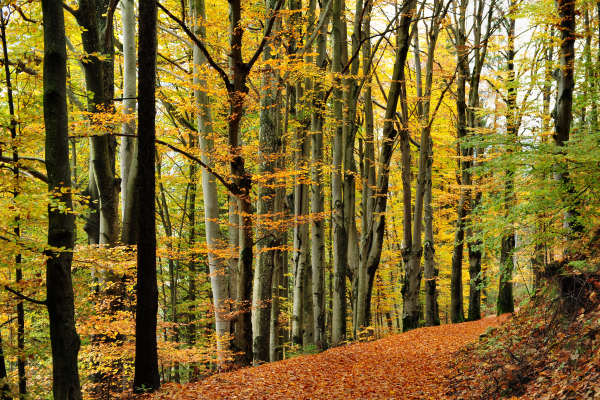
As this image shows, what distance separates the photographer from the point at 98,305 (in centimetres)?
929

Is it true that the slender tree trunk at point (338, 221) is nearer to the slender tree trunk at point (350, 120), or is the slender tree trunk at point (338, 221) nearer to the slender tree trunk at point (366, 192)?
the slender tree trunk at point (350, 120)

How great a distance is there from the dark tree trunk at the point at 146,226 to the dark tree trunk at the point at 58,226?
112 centimetres

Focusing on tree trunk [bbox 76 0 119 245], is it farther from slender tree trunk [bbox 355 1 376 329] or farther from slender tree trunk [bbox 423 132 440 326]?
slender tree trunk [bbox 423 132 440 326]

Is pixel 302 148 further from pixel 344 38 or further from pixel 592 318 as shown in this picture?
pixel 592 318

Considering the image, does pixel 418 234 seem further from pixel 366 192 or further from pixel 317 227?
pixel 317 227

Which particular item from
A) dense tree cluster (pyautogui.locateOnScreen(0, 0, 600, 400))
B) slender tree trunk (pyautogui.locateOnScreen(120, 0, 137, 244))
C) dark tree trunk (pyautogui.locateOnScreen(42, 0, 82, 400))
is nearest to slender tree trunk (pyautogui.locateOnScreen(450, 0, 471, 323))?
dense tree cluster (pyautogui.locateOnScreen(0, 0, 600, 400))

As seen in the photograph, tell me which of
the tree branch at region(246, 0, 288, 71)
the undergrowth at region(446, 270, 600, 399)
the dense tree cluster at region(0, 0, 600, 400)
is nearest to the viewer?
the undergrowth at region(446, 270, 600, 399)

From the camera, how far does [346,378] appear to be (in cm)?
793

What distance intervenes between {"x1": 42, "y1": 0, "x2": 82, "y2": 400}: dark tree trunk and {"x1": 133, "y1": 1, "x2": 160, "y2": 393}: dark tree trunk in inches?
44.0

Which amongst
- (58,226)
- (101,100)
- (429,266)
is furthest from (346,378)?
(429,266)

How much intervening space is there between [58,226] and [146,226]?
1324mm

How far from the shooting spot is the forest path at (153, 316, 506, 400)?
674 cm

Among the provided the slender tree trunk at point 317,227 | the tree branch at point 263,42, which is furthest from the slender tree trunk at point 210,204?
the slender tree trunk at point 317,227

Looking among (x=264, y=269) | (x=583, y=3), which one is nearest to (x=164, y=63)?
(x=264, y=269)
